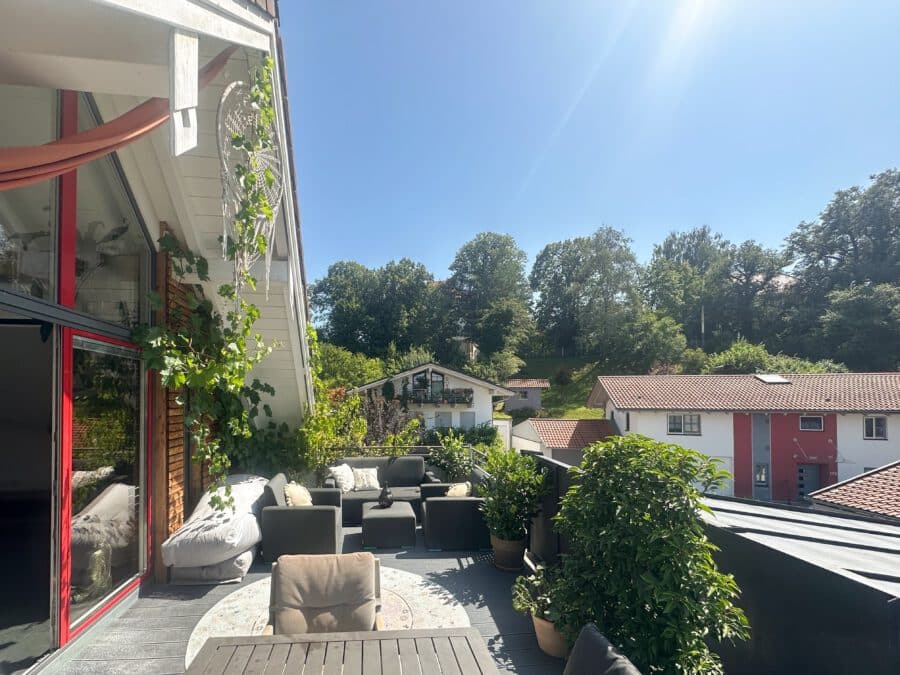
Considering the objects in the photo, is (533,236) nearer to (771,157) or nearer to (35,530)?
(771,157)

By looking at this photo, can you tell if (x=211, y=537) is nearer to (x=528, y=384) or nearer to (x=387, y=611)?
(x=387, y=611)

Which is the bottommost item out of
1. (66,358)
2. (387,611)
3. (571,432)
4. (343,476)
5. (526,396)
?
(571,432)

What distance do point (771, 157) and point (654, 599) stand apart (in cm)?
1774

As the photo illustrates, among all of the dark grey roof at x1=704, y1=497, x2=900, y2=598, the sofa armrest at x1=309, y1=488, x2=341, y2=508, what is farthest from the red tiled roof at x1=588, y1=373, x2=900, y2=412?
the dark grey roof at x1=704, y1=497, x2=900, y2=598

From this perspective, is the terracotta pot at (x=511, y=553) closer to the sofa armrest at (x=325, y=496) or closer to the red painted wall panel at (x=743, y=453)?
the sofa armrest at (x=325, y=496)

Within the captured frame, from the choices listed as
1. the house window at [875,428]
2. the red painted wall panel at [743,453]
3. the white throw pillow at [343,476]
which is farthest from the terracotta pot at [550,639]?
the house window at [875,428]

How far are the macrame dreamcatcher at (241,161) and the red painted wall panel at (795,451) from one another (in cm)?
2157

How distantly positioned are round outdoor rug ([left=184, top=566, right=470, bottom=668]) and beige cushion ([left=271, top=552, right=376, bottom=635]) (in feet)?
3.03

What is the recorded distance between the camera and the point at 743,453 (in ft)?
62.5

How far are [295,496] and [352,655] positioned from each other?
3360 mm

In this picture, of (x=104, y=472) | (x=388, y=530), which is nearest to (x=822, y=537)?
(x=388, y=530)

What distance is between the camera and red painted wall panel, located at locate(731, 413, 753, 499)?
62.1ft

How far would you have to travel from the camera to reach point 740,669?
2107 millimetres

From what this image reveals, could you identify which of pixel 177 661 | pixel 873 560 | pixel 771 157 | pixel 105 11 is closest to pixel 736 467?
pixel 771 157
